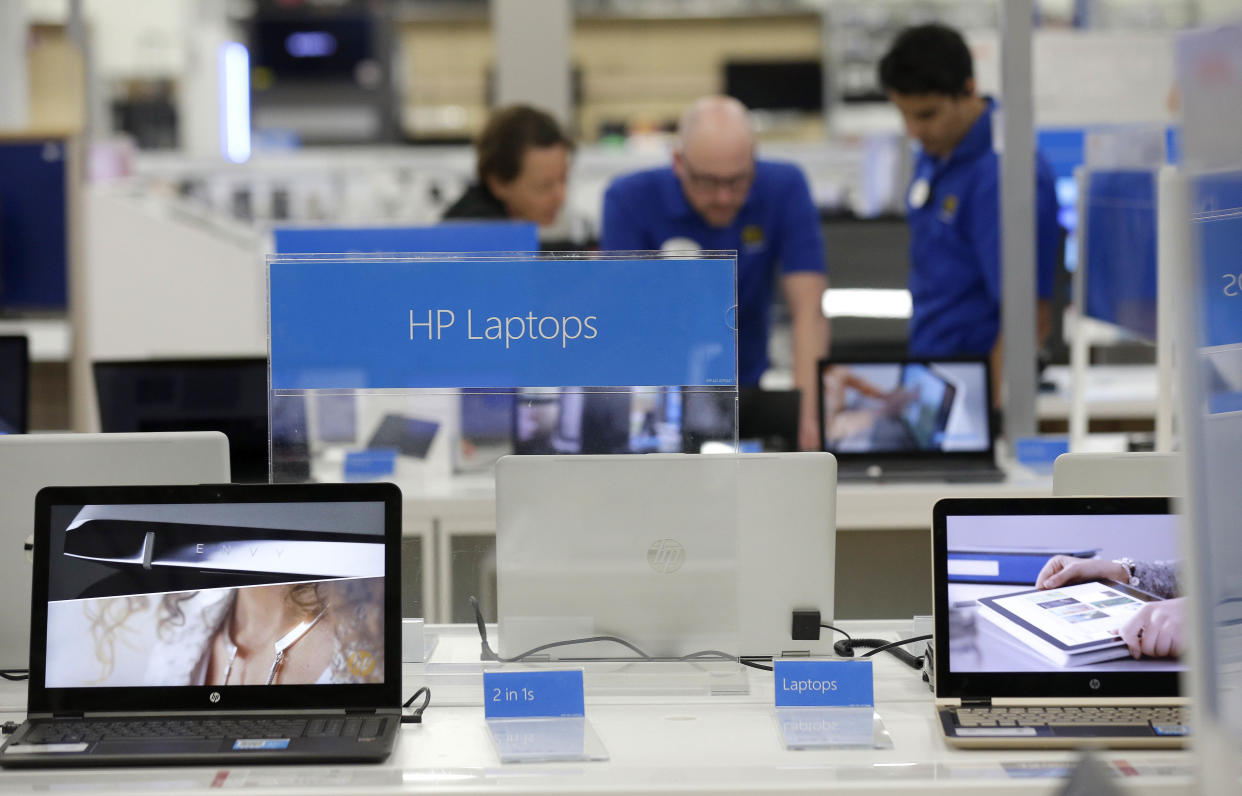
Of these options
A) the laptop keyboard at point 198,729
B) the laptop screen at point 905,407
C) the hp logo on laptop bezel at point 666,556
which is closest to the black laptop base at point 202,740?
the laptop keyboard at point 198,729

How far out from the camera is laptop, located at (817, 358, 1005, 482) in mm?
2764

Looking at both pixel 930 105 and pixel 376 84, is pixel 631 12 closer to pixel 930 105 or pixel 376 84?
pixel 376 84

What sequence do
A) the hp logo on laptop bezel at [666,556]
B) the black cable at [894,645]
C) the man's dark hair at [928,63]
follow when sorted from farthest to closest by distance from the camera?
the man's dark hair at [928,63] < the black cable at [894,645] < the hp logo on laptop bezel at [666,556]

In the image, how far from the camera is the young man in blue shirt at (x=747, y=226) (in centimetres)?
323

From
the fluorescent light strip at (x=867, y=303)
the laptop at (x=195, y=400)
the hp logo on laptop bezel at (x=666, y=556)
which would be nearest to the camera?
the hp logo on laptop bezel at (x=666, y=556)

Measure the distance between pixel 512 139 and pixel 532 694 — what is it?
2082 mm

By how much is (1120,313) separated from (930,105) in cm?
69

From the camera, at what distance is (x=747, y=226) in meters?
3.36

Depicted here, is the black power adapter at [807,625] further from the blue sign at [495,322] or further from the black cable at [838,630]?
the blue sign at [495,322]

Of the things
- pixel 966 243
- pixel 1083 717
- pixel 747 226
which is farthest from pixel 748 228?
pixel 1083 717

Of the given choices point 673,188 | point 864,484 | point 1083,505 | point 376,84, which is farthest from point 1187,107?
point 376,84

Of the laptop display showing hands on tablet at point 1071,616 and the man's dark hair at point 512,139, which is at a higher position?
the man's dark hair at point 512,139

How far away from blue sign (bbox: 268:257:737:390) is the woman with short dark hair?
1.68 metres

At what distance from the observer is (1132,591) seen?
1489mm
